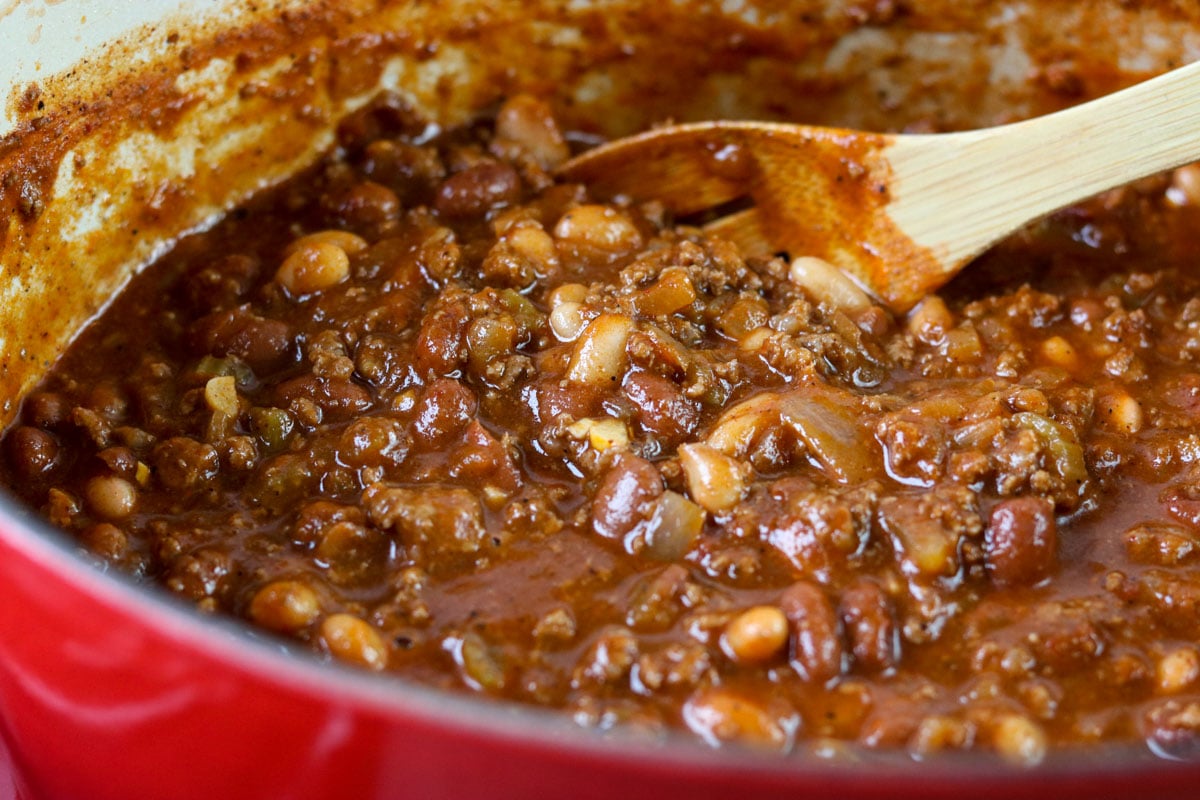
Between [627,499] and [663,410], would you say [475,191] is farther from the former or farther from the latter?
[627,499]

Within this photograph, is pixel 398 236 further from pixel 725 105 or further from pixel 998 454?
pixel 998 454

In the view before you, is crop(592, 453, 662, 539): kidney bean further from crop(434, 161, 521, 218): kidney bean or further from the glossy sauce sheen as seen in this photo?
crop(434, 161, 521, 218): kidney bean

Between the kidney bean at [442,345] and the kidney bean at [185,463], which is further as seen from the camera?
the kidney bean at [442,345]

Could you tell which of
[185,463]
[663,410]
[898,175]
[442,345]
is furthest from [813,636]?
[898,175]

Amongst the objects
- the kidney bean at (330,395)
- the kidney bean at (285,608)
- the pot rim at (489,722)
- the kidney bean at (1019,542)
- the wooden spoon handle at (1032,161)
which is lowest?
the kidney bean at (1019,542)

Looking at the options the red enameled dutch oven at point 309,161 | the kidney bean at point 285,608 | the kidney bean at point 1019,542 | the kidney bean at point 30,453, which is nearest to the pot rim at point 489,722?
the red enameled dutch oven at point 309,161

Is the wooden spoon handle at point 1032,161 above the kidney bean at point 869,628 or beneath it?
above

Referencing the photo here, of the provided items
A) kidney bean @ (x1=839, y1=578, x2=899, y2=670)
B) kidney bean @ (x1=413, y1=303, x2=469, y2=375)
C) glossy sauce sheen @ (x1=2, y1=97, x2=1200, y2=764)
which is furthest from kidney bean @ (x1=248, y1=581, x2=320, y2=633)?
kidney bean @ (x1=839, y1=578, x2=899, y2=670)

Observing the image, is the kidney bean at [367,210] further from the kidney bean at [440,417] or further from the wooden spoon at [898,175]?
the kidney bean at [440,417]
